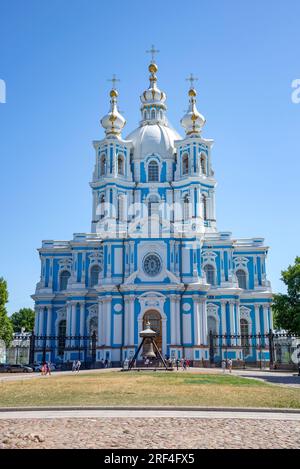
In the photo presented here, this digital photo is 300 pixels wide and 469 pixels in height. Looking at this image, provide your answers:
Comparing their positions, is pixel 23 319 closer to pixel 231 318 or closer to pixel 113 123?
pixel 113 123

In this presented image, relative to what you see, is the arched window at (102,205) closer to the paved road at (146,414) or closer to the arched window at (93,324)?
the arched window at (93,324)

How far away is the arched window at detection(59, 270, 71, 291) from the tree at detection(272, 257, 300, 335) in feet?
74.4

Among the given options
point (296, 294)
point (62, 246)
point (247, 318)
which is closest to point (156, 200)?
point (62, 246)

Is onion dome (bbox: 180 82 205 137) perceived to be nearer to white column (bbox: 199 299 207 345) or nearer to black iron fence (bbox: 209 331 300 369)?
white column (bbox: 199 299 207 345)

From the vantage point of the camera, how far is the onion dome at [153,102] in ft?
195

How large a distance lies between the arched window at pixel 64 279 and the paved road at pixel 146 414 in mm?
38513

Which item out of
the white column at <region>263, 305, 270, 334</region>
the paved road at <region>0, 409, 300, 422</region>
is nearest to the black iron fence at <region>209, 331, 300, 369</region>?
the white column at <region>263, 305, 270, 334</region>

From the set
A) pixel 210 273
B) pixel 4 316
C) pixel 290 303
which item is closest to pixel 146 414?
pixel 290 303

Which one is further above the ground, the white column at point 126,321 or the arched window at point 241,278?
the arched window at point 241,278

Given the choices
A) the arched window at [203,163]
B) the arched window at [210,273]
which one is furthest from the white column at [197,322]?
the arched window at [203,163]
